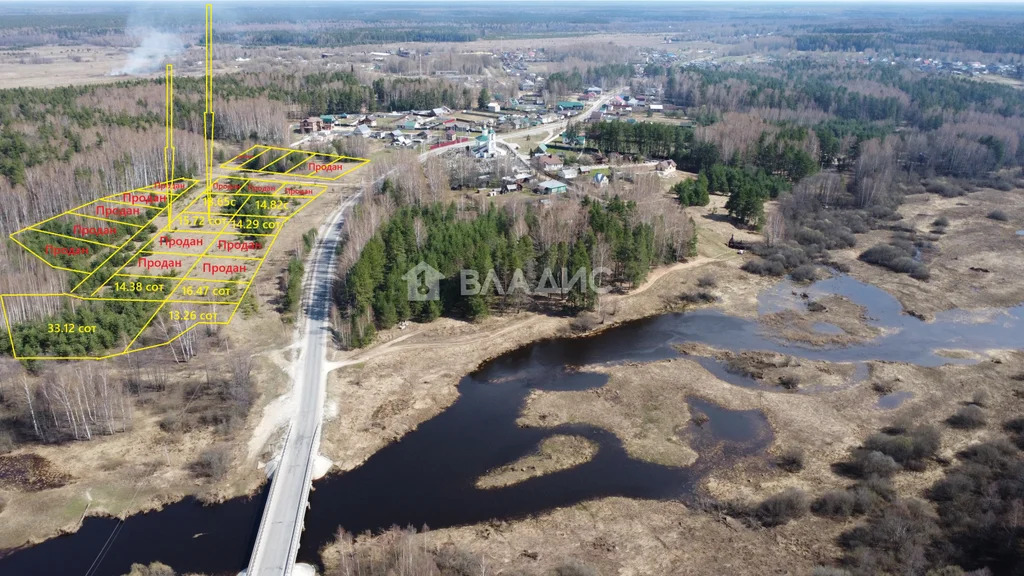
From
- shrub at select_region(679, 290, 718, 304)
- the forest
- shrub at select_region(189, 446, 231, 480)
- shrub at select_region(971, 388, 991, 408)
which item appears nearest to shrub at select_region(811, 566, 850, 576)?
shrub at select_region(971, 388, 991, 408)

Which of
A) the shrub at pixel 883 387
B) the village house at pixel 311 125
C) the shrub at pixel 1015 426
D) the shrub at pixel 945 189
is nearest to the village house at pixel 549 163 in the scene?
the village house at pixel 311 125

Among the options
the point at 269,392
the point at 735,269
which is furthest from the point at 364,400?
the point at 735,269

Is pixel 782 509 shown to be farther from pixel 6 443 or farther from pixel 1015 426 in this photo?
pixel 6 443

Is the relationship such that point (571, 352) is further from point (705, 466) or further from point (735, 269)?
point (735, 269)

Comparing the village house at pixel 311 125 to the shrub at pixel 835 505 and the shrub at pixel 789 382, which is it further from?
the shrub at pixel 835 505

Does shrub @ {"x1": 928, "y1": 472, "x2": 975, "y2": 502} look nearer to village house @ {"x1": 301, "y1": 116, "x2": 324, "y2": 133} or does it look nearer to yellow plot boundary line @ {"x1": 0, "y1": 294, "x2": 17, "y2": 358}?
yellow plot boundary line @ {"x1": 0, "y1": 294, "x2": 17, "y2": 358}
